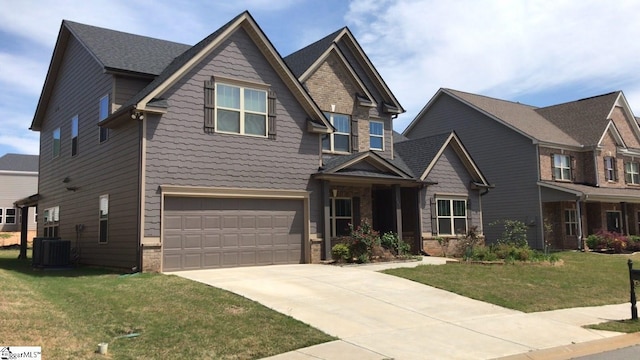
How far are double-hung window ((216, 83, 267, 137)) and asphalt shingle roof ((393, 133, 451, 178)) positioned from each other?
831 cm

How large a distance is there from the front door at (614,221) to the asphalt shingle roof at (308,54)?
73.5 feet

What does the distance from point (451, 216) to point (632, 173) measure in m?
20.5

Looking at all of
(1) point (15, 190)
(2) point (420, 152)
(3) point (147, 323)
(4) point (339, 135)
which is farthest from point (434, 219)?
(1) point (15, 190)

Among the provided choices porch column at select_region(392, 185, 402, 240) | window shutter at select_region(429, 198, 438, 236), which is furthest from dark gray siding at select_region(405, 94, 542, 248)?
porch column at select_region(392, 185, 402, 240)

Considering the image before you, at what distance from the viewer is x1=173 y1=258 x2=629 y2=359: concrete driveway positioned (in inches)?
347

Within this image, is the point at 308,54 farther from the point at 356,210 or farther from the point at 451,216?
the point at 451,216

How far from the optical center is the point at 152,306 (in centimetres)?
1072

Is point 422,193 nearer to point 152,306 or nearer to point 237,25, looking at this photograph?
point 237,25

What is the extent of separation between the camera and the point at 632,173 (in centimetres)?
3831

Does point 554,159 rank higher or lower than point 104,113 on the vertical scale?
lower

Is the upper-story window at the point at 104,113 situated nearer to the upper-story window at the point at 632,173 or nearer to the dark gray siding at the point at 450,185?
the dark gray siding at the point at 450,185

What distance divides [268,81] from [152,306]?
10.4 m

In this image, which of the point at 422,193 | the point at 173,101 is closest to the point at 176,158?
the point at 173,101

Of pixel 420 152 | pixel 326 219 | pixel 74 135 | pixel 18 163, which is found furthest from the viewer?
pixel 18 163
